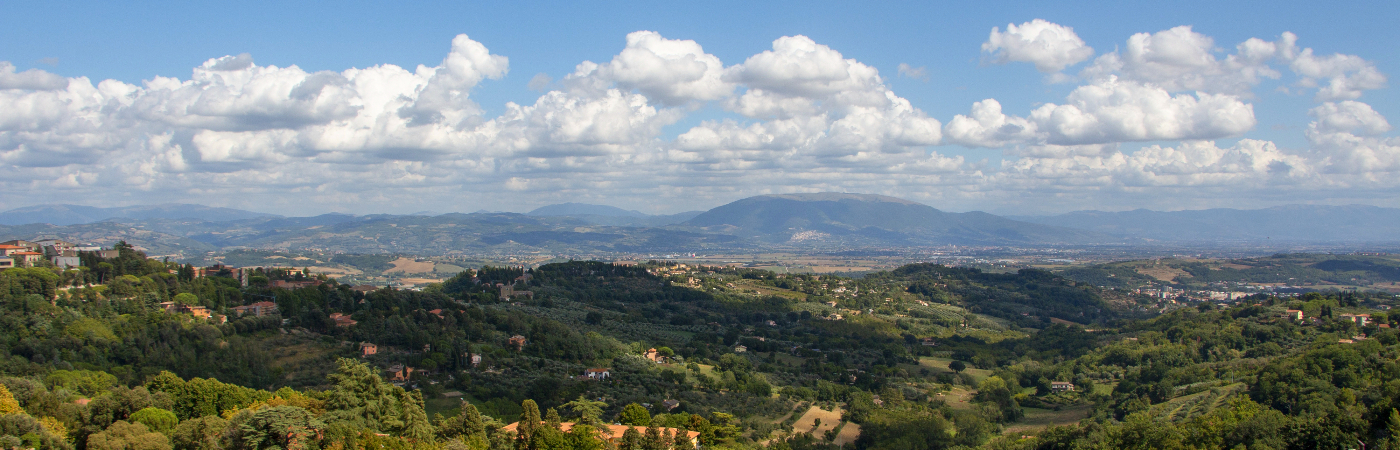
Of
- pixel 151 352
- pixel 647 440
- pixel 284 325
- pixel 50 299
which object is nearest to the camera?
pixel 647 440

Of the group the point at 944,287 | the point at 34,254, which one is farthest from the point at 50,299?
the point at 944,287

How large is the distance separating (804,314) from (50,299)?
63913 millimetres

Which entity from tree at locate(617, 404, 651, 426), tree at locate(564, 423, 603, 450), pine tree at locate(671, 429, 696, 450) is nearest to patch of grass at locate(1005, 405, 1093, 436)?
tree at locate(617, 404, 651, 426)

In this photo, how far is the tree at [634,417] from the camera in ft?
120

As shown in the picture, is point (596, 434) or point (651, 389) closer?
point (596, 434)

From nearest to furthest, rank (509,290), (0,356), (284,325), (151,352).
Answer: (0,356), (151,352), (284,325), (509,290)

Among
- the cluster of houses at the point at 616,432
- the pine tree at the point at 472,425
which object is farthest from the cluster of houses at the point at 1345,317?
the pine tree at the point at 472,425

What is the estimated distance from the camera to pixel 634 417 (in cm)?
3697

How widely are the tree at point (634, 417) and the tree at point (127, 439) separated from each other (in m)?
17.3

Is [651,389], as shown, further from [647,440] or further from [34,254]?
[34,254]

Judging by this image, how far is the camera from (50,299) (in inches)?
1898

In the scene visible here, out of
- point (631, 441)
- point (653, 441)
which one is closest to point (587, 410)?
point (631, 441)

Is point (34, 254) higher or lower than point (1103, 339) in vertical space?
higher

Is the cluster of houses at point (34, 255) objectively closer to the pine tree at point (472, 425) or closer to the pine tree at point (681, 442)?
the pine tree at point (472, 425)
